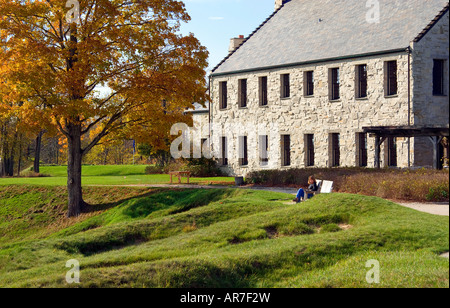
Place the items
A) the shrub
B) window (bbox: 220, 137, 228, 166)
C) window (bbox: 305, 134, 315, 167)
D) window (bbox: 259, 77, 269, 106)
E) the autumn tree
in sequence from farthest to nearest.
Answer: window (bbox: 220, 137, 228, 166), window (bbox: 259, 77, 269, 106), window (bbox: 305, 134, 315, 167), the autumn tree, the shrub

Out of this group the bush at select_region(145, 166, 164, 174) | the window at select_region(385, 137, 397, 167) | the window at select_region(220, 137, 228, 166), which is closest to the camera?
the window at select_region(385, 137, 397, 167)

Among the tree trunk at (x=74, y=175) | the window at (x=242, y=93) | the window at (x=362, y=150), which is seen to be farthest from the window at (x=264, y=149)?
the tree trunk at (x=74, y=175)

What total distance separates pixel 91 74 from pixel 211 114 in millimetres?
16826

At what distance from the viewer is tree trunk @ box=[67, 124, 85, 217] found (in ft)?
89.0

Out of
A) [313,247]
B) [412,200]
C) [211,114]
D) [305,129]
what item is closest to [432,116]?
[305,129]

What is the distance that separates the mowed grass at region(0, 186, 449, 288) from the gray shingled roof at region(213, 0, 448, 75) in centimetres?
1316

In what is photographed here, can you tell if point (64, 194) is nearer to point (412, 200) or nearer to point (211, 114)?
point (211, 114)

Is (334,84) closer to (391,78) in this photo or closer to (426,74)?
(391,78)

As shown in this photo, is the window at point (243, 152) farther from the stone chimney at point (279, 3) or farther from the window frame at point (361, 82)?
the stone chimney at point (279, 3)

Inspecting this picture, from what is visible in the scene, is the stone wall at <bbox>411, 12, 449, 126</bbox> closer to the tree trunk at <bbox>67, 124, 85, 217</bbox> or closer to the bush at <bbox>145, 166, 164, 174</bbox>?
the tree trunk at <bbox>67, 124, 85, 217</bbox>

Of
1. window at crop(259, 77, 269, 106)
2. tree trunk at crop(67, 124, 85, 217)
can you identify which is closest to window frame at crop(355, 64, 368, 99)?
window at crop(259, 77, 269, 106)

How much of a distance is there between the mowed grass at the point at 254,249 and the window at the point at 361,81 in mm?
11713

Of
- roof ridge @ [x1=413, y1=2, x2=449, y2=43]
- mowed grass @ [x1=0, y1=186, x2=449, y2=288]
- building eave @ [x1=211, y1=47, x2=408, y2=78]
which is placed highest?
roof ridge @ [x1=413, y1=2, x2=449, y2=43]

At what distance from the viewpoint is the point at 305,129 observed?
3503 centimetres
